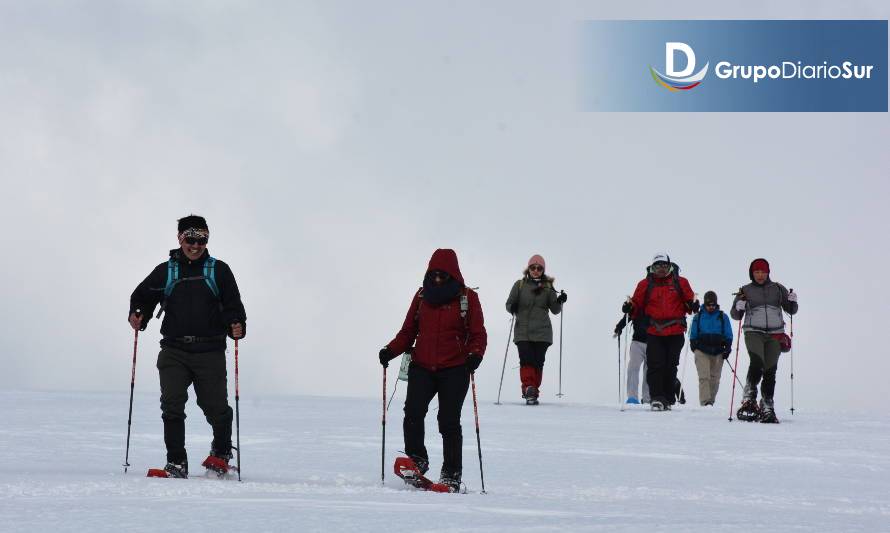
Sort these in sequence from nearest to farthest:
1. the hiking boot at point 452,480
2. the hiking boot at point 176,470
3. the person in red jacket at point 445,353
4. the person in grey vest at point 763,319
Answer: the hiking boot at point 452,480 → the hiking boot at point 176,470 → the person in red jacket at point 445,353 → the person in grey vest at point 763,319

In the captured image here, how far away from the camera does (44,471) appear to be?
837 cm

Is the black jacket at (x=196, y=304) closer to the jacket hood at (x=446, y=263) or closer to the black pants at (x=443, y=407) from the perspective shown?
the black pants at (x=443, y=407)

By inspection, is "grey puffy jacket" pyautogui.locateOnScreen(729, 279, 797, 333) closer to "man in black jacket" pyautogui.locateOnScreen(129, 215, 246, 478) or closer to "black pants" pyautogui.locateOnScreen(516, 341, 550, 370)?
"black pants" pyautogui.locateOnScreen(516, 341, 550, 370)

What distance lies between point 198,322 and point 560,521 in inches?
137

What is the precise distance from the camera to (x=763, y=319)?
1489cm

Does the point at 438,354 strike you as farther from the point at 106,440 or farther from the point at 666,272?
the point at 666,272

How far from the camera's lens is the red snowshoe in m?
7.96

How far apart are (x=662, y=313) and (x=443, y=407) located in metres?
8.84

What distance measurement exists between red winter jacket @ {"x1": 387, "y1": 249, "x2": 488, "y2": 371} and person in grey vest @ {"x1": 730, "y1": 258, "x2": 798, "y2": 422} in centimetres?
736

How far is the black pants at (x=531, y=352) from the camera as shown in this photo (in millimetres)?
17719

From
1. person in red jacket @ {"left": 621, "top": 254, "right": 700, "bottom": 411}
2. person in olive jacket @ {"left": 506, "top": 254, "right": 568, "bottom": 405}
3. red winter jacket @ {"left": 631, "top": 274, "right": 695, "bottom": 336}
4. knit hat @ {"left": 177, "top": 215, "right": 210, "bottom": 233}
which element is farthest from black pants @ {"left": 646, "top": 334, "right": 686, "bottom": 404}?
knit hat @ {"left": 177, "top": 215, "right": 210, "bottom": 233}

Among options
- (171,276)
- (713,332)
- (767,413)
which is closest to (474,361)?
(171,276)

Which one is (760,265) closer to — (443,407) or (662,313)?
(662,313)

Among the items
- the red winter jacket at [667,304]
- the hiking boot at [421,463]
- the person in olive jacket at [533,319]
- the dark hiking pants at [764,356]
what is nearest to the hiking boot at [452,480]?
the hiking boot at [421,463]
